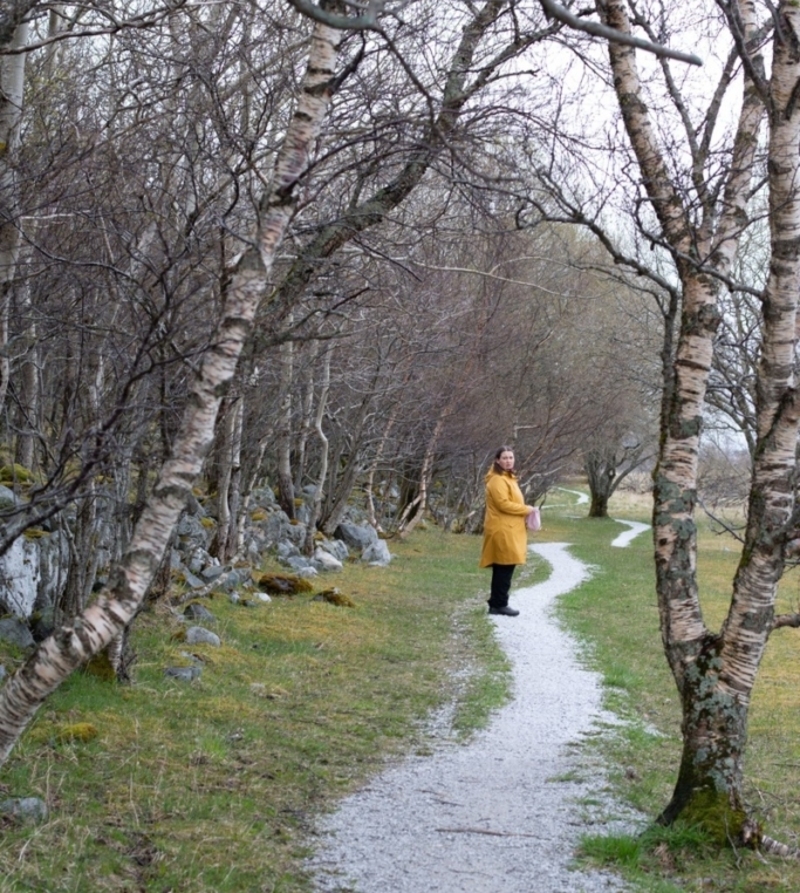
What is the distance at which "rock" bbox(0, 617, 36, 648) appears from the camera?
31.4 ft

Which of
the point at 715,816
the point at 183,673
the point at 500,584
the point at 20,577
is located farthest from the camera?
the point at 500,584

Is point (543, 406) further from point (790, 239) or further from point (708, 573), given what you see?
point (790, 239)

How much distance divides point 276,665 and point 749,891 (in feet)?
21.6

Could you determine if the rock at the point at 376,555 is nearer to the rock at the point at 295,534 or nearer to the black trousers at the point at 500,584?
the rock at the point at 295,534

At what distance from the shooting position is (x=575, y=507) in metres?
63.2

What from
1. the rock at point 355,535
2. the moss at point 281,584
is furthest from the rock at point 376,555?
the moss at point 281,584

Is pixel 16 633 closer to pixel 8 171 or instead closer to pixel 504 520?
pixel 8 171

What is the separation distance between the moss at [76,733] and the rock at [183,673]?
2260 millimetres

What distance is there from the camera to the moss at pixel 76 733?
24.2ft

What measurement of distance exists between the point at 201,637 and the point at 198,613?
1.34 meters

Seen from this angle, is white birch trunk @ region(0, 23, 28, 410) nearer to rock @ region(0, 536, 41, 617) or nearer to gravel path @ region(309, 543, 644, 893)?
rock @ region(0, 536, 41, 617)

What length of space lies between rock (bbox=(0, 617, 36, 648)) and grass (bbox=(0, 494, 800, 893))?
2.13 feet

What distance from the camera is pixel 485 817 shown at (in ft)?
22.4

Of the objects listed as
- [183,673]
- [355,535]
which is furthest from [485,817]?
[355,535]
